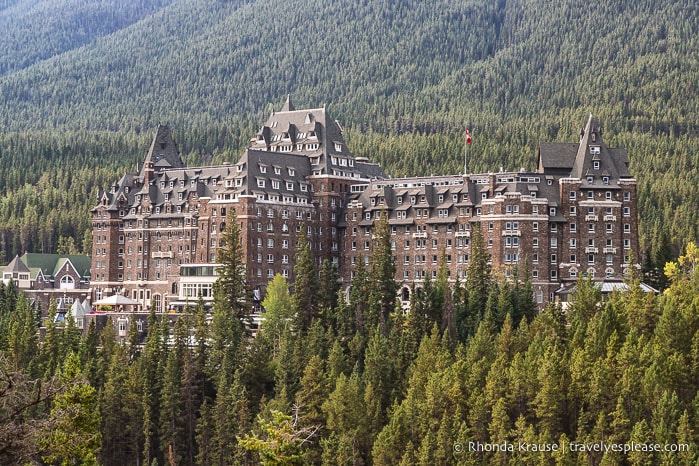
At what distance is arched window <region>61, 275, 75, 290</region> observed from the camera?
15938 centimetres

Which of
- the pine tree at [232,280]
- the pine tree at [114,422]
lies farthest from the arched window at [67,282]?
the pine tree at [114,422]

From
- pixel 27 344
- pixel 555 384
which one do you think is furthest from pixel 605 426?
pixel 27 344

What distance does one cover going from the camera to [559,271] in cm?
12525

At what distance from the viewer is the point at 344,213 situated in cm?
14012

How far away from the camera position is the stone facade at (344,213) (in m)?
125

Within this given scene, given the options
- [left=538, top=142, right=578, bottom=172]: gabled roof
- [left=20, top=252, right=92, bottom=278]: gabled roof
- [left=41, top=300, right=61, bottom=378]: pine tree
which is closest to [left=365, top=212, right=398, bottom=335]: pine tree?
[left=538, top=142, right=578, bottom=172]: gabled roof

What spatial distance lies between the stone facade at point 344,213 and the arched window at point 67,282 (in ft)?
34.3

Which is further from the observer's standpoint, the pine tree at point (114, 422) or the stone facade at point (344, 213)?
the stone facade at point (344, 213)

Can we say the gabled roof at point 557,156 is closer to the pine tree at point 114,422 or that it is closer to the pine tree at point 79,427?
the pine tree at point 114,422

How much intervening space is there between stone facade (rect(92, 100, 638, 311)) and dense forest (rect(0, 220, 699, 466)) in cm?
573

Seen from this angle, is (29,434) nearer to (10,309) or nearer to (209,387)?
(209,387)

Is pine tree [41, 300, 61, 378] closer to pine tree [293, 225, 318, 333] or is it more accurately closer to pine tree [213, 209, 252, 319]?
pine tree [213, 209, 252, 319]

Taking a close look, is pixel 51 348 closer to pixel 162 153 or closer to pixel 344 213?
pixel 344 213

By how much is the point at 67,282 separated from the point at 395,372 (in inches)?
2827
